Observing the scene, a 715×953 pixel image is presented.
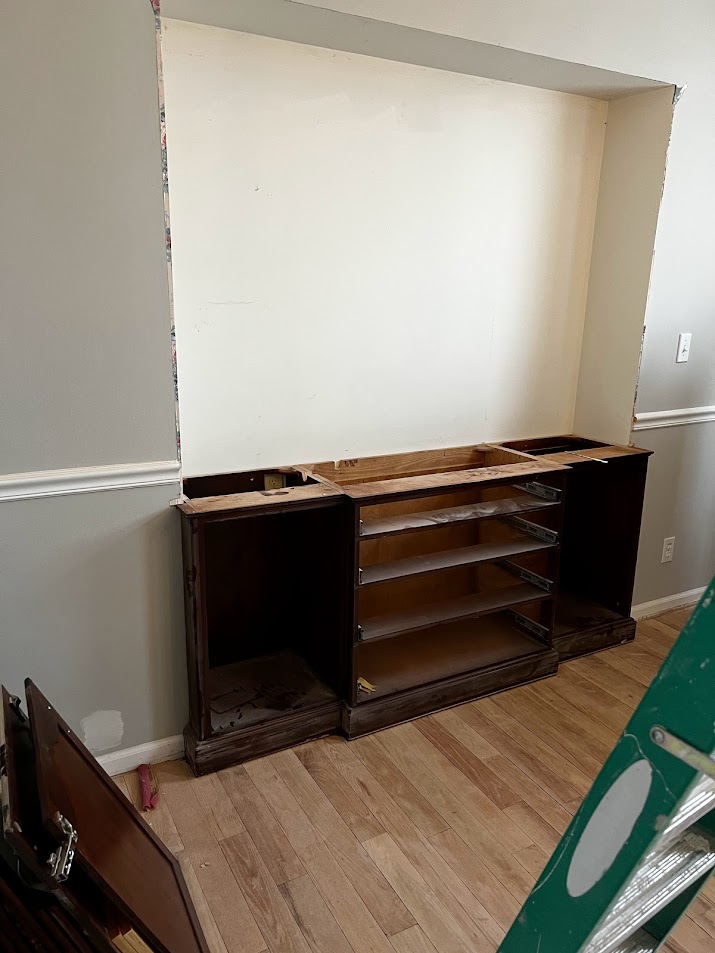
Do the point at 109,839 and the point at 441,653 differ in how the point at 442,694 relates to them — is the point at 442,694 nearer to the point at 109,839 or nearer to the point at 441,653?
the point at 441,653

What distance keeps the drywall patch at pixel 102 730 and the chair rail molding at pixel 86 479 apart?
26.4 inches

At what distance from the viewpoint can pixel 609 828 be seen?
0.76m

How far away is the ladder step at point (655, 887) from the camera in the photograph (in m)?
0.86

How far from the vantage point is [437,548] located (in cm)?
271

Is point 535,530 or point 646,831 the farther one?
point 535,530

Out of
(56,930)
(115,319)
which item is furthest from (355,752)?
(115,319)

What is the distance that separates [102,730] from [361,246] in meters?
1.73

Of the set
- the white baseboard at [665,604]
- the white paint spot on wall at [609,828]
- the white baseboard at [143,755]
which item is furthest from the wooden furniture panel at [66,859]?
the white baseboard at [665,604]

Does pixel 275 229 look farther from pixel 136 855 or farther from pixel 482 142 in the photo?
pixel 136 855

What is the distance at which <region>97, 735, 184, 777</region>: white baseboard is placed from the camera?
79.4 inches

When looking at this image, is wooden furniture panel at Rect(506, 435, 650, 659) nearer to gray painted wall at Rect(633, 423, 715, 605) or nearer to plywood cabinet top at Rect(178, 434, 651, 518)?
plywood cabinet top at Rect(178, 434, 651, 518)

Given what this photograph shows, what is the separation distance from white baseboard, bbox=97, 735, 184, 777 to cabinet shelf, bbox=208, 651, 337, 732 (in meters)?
0.14

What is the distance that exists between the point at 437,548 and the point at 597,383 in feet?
3.20

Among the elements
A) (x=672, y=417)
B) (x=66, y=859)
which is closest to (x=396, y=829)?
(x=66, y=859)
